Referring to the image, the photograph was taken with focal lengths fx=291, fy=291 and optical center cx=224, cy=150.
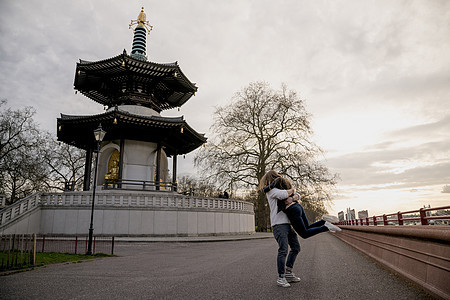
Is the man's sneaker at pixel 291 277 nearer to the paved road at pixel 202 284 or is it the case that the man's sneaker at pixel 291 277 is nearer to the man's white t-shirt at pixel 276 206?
the paved road at pixel 202 284

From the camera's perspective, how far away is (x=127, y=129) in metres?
21.3

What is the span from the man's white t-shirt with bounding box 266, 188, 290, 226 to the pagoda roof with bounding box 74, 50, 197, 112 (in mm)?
18469

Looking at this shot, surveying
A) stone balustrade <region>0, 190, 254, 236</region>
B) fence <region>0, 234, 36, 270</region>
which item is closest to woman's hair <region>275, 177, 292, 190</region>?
fence <region>0, 234, 36, 270</region>

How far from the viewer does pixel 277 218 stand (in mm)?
4602

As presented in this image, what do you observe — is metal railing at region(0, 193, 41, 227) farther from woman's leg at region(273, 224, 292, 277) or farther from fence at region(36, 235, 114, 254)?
woman's leg at region(273, 224, 292, 277)

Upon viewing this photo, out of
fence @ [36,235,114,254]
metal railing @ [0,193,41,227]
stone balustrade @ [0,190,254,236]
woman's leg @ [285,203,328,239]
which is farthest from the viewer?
stone balustrade @ [0,190,254,236]

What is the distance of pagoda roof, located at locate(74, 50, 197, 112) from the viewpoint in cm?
2095

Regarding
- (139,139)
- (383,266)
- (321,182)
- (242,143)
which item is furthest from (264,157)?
(383,266)

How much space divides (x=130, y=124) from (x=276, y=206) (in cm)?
1737

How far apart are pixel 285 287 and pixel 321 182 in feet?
77.8

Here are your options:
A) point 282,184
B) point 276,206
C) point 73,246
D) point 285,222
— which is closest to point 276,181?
point 282,184

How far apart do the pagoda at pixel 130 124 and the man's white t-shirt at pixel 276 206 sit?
53.2 ft

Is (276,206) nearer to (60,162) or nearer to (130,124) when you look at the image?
(130,124)

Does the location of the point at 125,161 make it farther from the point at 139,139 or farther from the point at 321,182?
the point at 321,182
